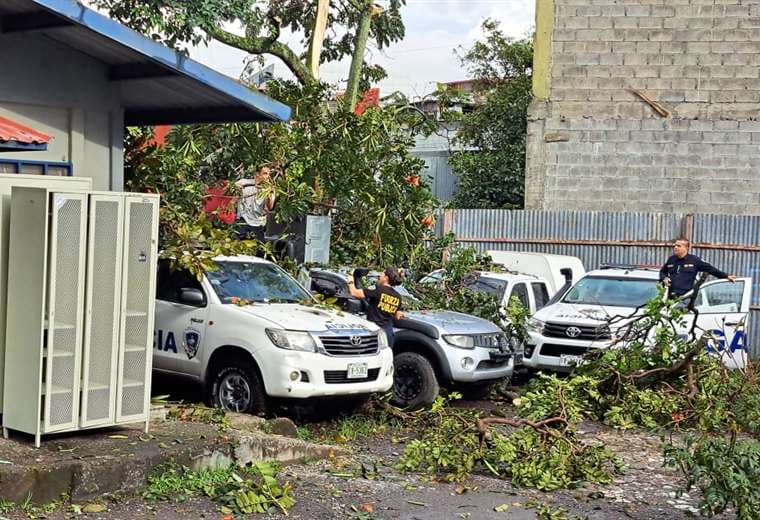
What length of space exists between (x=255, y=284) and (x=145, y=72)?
328cm

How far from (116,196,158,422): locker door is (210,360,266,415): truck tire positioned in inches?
87.5

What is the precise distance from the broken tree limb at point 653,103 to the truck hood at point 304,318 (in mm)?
10609

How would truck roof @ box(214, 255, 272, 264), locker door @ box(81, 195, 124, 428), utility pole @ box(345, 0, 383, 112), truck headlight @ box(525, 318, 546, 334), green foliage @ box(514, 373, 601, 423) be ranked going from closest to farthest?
locker door @ box(81, 195, 124, 428), green foliage @ box(514, 373, 601, 423), truck roof @ box(214, 255, 272, 264), truck headlight @ box(525, 318, 546, 334), utility pole @ box(345, 0, 383, 112)

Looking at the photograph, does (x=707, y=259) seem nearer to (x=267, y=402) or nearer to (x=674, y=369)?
(x=674, y=369)

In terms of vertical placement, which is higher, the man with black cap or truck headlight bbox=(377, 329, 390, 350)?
the man with black cap

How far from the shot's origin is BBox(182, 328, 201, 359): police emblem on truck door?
11.3 metres

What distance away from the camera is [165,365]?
1162cm

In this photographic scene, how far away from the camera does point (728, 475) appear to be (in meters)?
7.27

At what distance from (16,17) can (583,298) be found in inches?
372

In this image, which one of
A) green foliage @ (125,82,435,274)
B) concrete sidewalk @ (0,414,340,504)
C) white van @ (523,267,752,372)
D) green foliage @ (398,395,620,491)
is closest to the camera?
concrete sidewalk @ (0,414,340,504)

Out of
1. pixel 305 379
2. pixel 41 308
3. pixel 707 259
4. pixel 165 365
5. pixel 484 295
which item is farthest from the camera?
pixel 707 259

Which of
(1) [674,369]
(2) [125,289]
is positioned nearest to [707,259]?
(1) [674,369]

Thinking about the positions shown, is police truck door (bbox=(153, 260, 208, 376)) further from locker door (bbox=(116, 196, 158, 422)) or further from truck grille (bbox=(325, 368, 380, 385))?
locker door (bbox=(116, 196, 158, 422))

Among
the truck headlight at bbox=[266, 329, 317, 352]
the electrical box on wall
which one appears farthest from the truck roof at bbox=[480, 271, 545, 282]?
the electrical box on wall
